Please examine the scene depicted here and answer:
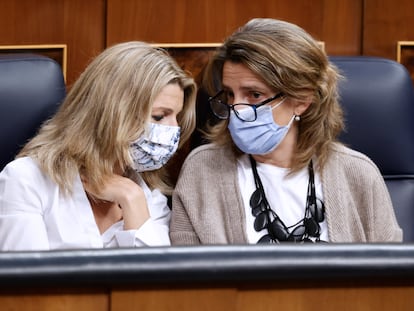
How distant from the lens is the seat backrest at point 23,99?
173 cm

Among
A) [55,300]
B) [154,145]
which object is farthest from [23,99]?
[55,300]

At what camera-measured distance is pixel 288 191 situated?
1.71 metres

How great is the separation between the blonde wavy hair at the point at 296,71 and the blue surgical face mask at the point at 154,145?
13 centimetres

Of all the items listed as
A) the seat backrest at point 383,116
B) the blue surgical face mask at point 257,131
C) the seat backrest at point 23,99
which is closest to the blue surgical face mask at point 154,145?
the blue surgical face mask at point 257,131

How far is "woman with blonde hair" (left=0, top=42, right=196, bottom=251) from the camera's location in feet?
5.28

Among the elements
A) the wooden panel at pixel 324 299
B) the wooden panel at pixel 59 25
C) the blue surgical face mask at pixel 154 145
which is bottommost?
the wooden panel at pixel 324 299

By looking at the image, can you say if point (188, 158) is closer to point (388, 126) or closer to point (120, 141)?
point (120, 141)

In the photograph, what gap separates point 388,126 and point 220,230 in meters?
0.44

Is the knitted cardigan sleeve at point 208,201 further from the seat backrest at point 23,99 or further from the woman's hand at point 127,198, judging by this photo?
the seat backrest at point 23,99

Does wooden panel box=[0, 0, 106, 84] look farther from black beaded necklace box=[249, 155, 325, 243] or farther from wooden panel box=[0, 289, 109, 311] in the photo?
wooden panel box=[0, 289, 109, 311]

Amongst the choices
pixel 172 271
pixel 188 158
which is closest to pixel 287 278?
pixel 172 271

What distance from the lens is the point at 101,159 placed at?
167 centimetres

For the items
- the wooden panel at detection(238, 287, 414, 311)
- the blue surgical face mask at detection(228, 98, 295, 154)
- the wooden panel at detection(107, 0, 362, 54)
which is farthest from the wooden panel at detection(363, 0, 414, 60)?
the wooden panel at detection(238, 287, 414, 311)

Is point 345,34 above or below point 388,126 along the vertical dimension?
above
